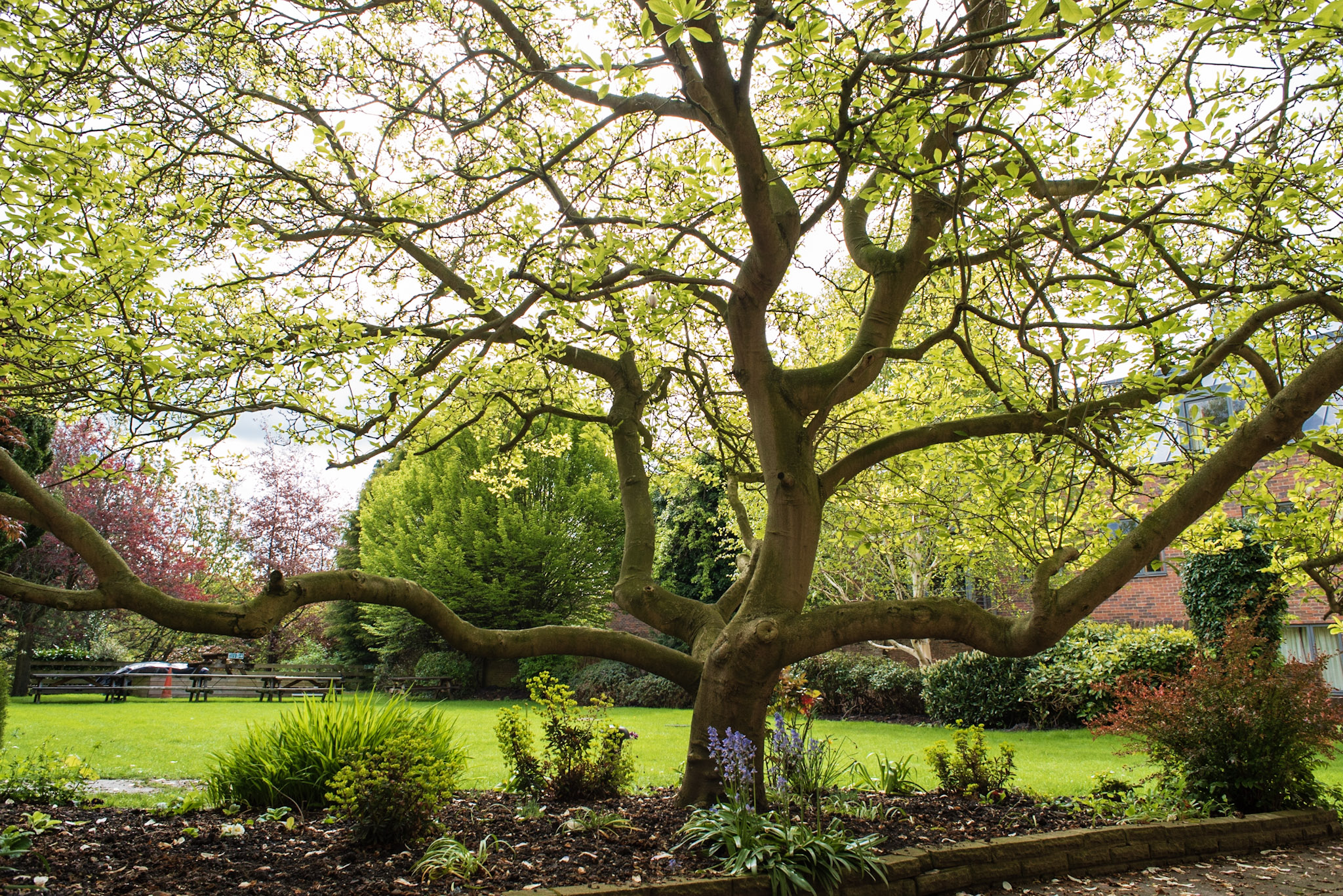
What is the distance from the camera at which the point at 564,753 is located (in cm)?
623

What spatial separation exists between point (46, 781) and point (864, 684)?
13836 millimetres

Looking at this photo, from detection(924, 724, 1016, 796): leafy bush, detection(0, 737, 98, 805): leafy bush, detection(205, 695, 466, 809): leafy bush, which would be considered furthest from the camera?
detection(924, 724, 1016, 796): leafy bush

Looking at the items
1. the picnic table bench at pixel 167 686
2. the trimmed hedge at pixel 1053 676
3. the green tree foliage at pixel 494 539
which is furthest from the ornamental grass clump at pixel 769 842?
the green tree foliage at pixel 494 539

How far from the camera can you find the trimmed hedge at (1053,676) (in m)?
11.9

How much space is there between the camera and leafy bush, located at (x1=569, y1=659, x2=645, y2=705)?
19.5m

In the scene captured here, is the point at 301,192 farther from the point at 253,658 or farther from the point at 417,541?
the point at 253,658

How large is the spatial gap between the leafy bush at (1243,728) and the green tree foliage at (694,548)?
16051 mm

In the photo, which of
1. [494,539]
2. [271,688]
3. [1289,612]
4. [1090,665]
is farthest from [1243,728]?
[271,688]

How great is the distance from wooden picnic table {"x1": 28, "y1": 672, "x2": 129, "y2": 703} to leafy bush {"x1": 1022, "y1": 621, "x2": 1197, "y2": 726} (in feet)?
56.5

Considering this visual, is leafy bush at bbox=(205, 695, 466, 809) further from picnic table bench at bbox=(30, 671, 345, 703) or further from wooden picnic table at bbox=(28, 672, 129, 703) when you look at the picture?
wooden picnic table at bbox=(28, 672, 129, 703)

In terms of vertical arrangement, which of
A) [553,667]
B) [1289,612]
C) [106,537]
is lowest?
[553,667]

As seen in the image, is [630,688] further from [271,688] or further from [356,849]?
[356,849]

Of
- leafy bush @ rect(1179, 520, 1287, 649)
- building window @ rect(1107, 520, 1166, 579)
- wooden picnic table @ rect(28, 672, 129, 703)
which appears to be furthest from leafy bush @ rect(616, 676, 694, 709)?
building window @ rect(1107, 520, 1166, 579)

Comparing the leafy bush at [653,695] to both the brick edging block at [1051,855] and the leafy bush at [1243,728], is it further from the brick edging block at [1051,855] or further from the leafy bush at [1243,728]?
the brick edging block at [1051,855]
